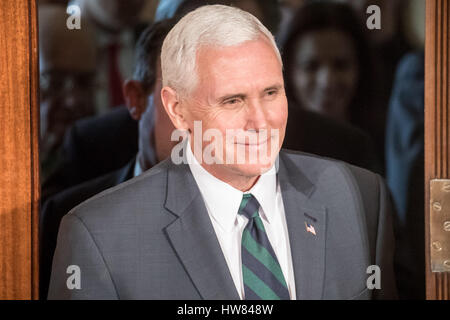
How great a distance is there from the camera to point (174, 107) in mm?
1577

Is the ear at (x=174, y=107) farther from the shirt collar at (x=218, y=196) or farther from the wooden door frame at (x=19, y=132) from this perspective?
the wooden door frame at (x=19, y=132)

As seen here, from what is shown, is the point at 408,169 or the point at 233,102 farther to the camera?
the point at 408,169

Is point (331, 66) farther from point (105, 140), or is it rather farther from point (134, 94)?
point (105, 140)

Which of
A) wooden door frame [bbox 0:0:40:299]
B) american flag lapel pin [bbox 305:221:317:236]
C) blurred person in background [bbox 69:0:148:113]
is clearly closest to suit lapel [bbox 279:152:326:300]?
american flag lapel pin [bbox 305:221:317:236]

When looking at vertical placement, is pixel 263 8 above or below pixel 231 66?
above

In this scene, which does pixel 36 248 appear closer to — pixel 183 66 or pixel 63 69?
pixel 63 69

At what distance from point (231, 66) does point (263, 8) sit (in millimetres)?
216

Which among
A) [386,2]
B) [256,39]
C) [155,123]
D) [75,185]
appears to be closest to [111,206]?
[75,185]

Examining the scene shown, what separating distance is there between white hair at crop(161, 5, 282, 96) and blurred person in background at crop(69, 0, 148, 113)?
106 mm

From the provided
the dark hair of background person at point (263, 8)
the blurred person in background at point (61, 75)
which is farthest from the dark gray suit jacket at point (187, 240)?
the dark hair of background person at point (263, 8)

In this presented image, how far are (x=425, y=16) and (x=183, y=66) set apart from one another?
73 centimetres

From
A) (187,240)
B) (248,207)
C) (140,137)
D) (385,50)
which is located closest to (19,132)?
(140,137)

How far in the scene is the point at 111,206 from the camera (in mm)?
1553

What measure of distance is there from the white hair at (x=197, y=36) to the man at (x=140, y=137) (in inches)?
1.4
